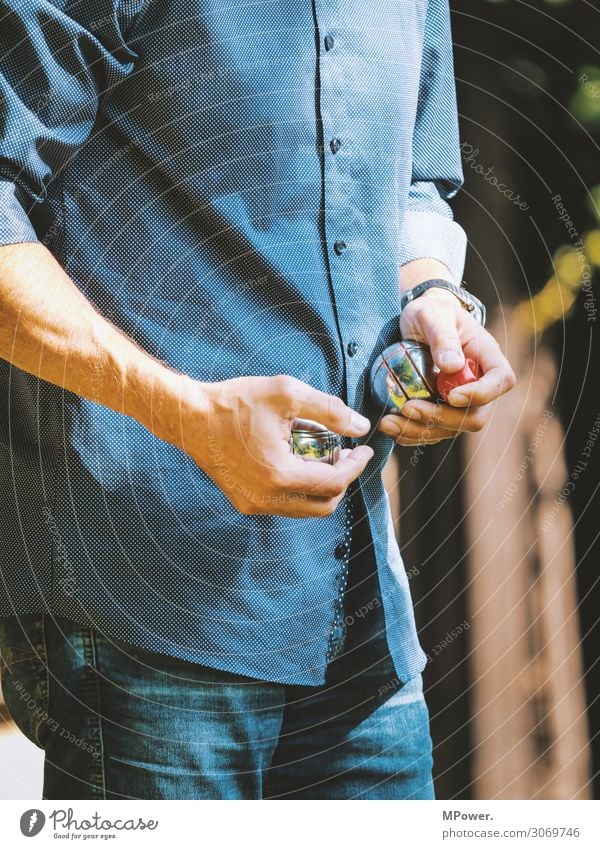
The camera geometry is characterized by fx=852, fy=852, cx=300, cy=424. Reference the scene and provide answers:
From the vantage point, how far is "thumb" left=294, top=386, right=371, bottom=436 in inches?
15.8

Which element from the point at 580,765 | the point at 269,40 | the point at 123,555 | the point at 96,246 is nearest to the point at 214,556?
the point at 123,555

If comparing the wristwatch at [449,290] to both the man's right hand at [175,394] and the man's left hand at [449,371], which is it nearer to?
the man's left hand at [449,371]

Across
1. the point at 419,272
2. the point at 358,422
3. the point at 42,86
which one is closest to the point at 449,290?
the point at 419,272

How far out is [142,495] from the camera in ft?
1.42

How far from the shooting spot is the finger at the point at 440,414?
473 millimetres

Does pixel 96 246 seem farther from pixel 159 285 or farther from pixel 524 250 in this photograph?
pixel 524 250

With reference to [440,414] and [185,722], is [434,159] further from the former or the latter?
[185,722]

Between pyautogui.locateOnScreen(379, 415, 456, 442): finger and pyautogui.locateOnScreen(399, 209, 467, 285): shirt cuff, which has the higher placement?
pyautogui.locateOnScreen(399, 209, 467, 285): shirt cuff

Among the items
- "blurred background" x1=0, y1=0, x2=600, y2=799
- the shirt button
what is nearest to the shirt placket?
the shirt button

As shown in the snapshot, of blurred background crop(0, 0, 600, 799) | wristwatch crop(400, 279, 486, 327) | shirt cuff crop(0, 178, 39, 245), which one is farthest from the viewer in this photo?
blurred background crop(0, 0, 600, 799)
